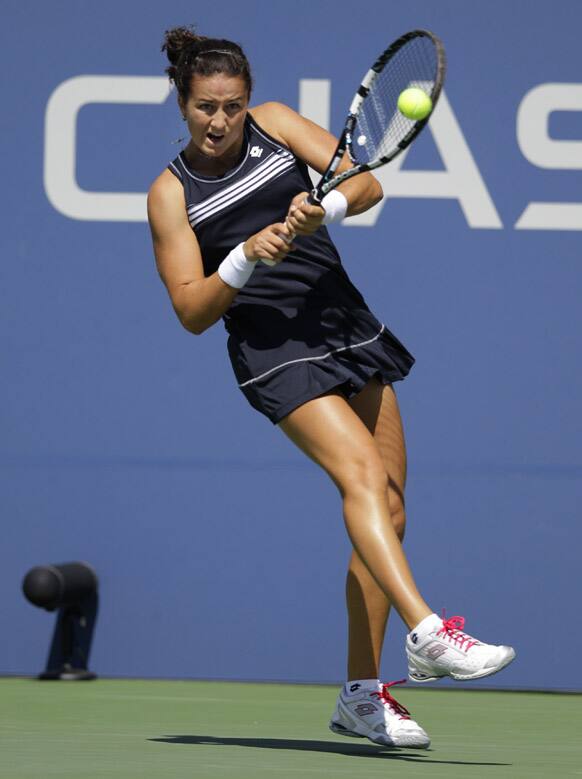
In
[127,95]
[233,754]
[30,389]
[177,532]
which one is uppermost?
[127,95]

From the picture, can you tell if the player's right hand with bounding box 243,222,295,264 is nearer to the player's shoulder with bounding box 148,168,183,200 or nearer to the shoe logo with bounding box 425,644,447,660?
the player's shoulder with bounding box 148,168,183,200

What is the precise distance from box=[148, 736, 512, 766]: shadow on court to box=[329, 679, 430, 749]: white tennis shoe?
0.09 feet

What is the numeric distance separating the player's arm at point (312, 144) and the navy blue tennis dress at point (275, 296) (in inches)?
1.1

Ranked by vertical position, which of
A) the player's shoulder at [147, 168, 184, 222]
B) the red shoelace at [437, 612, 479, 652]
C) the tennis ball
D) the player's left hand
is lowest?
the red shoelace at [437, 612, 479, 652]

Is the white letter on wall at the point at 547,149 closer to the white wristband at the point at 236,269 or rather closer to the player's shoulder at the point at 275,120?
the player's shoulder at the point at 275,120

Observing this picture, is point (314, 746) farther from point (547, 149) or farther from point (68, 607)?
point (547, 149)

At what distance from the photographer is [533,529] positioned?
481 centimetres

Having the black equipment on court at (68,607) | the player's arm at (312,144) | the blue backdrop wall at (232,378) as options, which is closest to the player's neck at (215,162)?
the player's arm at (312,144)

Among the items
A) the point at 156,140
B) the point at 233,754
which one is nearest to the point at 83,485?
the point at 156,140

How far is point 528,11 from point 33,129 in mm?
1570

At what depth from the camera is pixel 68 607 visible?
4949 mm

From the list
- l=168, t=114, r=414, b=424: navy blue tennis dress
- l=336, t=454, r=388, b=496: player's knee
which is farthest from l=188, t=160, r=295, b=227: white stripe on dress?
l=336, t=454, r=388, b=496: player's knee

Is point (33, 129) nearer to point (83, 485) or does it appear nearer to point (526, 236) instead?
point (83, 485)

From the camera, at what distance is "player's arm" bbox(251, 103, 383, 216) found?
3426 millimetres
